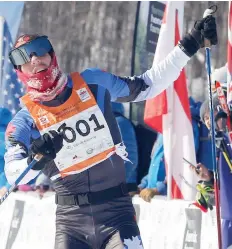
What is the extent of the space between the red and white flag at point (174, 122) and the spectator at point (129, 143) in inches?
9.6

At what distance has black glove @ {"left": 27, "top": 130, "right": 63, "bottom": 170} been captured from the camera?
4.41 m

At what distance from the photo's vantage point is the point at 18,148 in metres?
4.70

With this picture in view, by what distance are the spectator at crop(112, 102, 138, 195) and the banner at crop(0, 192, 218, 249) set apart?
1.00 ft

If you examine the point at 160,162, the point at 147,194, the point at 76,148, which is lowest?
the point at 147,194

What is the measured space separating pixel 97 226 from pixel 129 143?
2.26 meters

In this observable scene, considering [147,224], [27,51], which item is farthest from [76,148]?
[147,224]

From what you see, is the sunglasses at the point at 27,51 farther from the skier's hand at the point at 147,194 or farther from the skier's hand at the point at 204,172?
the skier's hand at the point at 147,194

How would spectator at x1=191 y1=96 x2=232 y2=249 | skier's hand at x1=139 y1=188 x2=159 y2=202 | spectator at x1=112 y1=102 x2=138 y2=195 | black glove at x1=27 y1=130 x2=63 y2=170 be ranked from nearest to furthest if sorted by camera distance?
black glove at x1=27 y1=130 x2=63 y2=170 < spectator at x1=191 y1=96 x2=232 y2=249 < skier's hand at x1=139 y1=188 x2=159 y2=202 < spectator at x1=112 y1=102 x2=138 y2=195

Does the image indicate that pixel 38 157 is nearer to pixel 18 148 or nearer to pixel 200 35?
pixel 18 148

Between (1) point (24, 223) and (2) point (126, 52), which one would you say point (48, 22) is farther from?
(1) point (24, 223)

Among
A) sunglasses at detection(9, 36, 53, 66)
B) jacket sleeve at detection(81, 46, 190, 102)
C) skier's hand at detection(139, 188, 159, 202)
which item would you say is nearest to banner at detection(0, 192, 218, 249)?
skier's hand at detection(139, 188, 159, 202)

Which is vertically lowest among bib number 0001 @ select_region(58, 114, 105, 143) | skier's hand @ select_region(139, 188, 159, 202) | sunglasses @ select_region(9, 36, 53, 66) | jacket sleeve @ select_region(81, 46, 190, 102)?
skier's hand @ select_region(139, 188, 159, 202)

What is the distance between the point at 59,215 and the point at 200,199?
5.66 ft

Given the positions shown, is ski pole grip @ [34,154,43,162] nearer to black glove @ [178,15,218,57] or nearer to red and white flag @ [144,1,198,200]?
black glove @ [178,15,218,57]
